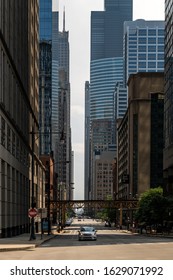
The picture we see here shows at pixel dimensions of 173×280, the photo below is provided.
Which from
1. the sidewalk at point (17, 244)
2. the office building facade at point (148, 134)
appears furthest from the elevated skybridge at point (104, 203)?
the sidewalk at point (17, 244)

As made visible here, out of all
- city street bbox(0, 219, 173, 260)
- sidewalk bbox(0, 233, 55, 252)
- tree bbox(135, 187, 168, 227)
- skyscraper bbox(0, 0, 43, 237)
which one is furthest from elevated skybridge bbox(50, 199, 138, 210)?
city street bbox(0, 219, 173, 260)

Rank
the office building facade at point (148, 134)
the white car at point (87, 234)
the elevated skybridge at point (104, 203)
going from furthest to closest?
the office building facade at point (148, 134), the elevated skybridge at point (104, 203), the white car at point (87, 234)

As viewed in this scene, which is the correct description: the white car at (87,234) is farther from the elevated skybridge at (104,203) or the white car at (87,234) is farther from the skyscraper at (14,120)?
the elevated skybridge at (104,203)

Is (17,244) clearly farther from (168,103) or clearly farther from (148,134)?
(148,134)

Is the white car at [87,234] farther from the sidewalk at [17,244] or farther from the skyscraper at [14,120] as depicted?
the skyscraper at [14,120]

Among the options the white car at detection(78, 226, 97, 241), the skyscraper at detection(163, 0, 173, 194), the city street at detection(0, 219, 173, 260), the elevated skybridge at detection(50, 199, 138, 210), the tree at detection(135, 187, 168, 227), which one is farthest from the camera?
the elevated skybridge at detection(50, 199, 138, 210)

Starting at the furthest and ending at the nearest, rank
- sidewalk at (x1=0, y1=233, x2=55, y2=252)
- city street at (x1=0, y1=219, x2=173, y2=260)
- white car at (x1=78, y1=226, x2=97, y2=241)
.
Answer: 1. white car at (x1=78, y1=226, x2=97, y2=241)
2. sidewalk at (x1=0, y1=233, x2=55, y2=252)
3. city street at (x1=0, y1=219, x2=173, y2=260)

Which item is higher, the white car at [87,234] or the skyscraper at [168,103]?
the skyscraper at [168,103]

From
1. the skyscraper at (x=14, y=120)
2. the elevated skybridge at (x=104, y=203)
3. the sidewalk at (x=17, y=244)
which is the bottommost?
the elevated skybridge at (x=104, y=203)

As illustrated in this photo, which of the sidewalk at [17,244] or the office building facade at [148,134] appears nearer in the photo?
the sidewalk at [17,244]

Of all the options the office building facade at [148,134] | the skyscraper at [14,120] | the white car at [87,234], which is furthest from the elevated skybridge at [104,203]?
the white car at [87,234]

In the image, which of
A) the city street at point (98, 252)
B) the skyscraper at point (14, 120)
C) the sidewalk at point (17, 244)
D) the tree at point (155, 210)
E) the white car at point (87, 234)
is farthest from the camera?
the tree at point (155, 210)

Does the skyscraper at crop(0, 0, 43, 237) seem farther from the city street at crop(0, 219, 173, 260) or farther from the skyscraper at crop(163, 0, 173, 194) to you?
the skyscraper at crop(163, 0, 173, 194)
